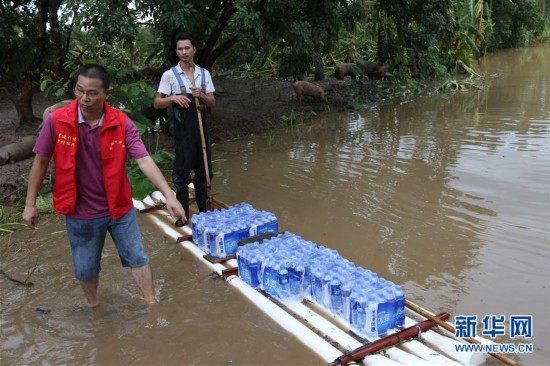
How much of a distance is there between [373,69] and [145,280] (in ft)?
54.1

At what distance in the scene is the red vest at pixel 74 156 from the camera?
3.28 m

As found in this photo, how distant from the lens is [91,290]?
3904 millimetres

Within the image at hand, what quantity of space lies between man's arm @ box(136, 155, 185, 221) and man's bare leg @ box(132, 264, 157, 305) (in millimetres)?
622

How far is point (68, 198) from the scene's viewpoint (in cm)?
337

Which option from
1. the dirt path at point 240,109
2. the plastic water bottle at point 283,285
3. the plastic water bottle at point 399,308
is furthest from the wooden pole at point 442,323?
the dirt path at point 240,109

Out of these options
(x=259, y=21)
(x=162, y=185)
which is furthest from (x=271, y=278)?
(x=259, y=21)

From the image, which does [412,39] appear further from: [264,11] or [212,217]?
[212,217]

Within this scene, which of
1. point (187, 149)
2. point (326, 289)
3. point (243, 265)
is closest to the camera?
point (326, 289)

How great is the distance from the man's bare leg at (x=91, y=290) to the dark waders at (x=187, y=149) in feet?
6.08

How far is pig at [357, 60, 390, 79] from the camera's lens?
18484 millimetres

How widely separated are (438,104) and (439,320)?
37.9 ft

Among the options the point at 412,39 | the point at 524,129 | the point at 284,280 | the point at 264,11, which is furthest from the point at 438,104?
the point at 284,280

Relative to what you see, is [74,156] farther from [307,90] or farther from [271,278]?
[307,90]

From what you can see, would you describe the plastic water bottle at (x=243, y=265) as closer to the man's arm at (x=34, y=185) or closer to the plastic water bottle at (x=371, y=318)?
the plastic water bottle at (x=371, y=318)
